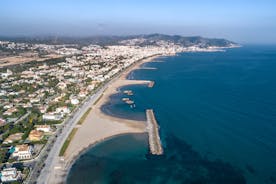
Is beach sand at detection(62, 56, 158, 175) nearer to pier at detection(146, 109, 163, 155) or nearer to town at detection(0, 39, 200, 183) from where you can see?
pier at detection(146, 109, 163, 155)

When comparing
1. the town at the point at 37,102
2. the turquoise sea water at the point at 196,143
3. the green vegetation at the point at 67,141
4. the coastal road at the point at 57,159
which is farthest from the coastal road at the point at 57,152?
the turquoise sea water at the point at 196,143

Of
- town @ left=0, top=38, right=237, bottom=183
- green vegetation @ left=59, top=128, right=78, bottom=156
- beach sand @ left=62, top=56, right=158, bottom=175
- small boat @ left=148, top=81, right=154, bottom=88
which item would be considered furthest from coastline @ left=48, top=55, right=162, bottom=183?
small boat @ left=148, top=81, right=154, bottom=88

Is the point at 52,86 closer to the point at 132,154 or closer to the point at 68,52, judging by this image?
the point at 132,154

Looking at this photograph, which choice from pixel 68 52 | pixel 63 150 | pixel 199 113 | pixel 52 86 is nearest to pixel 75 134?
pixel 63 150

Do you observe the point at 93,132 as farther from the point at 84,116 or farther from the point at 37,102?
the point at 37,102

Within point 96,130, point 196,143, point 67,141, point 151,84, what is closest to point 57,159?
point 67,141

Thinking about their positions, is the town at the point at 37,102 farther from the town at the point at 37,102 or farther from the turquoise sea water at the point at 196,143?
the turquoise sea water at the point at 196,143
